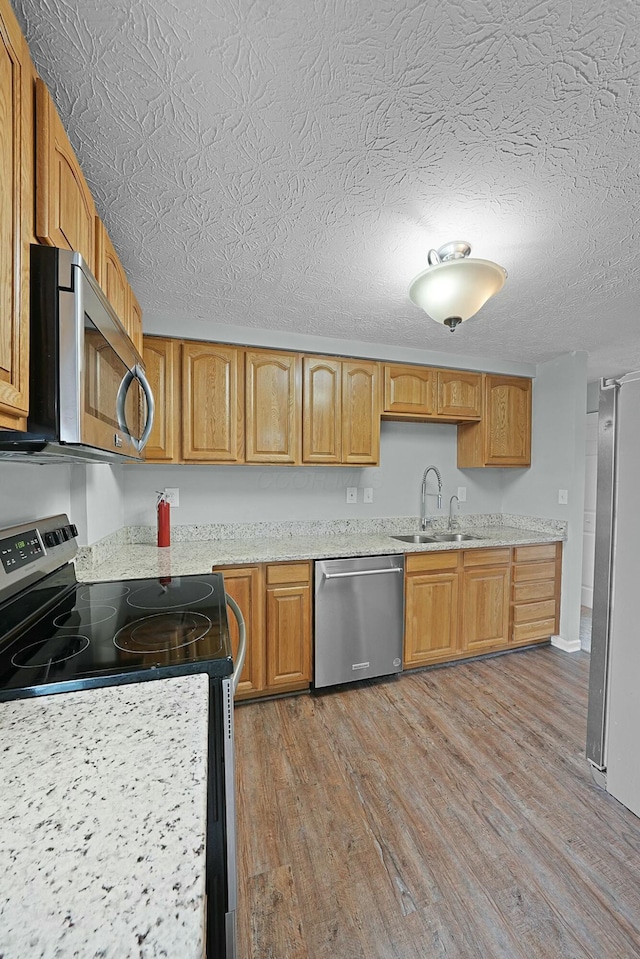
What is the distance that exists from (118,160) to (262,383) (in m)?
1.47

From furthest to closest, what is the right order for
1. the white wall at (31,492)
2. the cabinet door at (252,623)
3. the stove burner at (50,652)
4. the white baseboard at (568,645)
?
the white baseboard at (568,645), the cabinet door at (252,623), the white wall at (31,492), the stove burner at (50,652)

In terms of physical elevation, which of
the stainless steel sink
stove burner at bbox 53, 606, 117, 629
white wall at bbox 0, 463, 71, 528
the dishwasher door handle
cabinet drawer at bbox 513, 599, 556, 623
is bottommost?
cabinet drawer at bbox 513, 599, 556, 623

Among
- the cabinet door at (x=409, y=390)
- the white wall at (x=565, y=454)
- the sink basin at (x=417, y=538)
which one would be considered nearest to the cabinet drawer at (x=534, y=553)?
the white wall at (x=565, y=454)

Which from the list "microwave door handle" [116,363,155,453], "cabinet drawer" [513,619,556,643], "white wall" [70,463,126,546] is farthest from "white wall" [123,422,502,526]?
"microwave door handle" [116,363,155,453]

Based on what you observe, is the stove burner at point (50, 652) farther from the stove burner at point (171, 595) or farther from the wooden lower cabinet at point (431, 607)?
the wooden lower cabinet at point (431, 607)

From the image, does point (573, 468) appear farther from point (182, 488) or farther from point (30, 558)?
point (30, 558)

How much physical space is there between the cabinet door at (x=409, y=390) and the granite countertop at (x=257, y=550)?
945 millimetres

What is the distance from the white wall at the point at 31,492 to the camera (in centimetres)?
130

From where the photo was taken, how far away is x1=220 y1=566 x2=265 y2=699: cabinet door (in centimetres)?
234

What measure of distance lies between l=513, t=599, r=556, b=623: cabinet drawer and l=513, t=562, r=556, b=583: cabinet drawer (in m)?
0.19

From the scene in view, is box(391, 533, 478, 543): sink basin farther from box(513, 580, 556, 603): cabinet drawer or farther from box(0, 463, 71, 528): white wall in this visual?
box(0, 463, 71, 528): white wall

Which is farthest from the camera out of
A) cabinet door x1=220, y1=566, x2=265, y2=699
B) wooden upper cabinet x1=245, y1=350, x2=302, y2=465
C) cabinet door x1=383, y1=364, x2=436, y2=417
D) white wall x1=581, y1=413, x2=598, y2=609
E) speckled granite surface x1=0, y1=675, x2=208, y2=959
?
white wall x1=581, y1=413, x2=598, y2=609

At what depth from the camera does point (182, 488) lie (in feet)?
9.21

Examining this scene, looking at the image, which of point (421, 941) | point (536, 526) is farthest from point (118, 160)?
point (536, 526)
